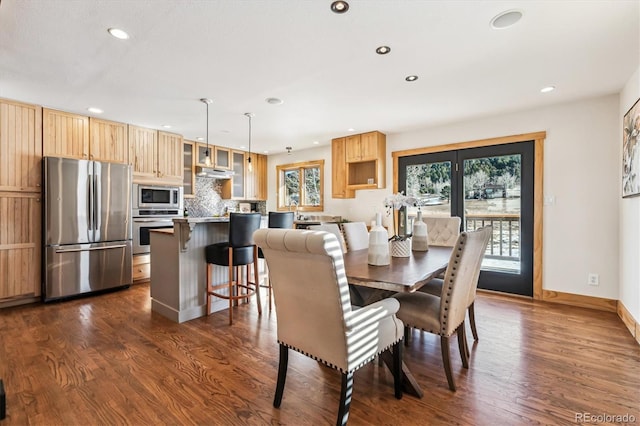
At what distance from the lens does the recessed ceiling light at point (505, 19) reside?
192 cm

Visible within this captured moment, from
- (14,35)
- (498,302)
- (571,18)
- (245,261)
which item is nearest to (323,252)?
(245,261)

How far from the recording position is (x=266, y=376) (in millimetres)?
2082

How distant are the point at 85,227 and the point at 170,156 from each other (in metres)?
1.66

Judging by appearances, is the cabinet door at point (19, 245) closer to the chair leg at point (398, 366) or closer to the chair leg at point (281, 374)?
the chair leg at point (281, 374)

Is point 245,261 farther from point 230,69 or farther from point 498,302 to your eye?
point 498,302

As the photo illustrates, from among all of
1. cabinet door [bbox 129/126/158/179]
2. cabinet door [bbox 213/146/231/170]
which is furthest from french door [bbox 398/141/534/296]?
cabinet door [bbox 129/126/158/179]

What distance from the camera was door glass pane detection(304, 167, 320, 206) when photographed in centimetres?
623

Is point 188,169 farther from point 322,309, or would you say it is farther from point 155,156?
point 322,309

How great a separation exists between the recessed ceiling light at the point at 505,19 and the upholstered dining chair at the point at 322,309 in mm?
1837

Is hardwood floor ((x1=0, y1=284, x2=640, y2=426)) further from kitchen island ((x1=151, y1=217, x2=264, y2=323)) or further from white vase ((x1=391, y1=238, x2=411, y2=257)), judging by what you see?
white vase ((x1=391, y1=238, x2=411, y2=257))

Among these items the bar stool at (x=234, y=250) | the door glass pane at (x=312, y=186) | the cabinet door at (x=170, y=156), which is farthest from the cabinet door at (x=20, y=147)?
the door glass pane at (x=312, y=186)

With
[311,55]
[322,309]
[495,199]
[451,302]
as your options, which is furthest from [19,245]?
[495,199]

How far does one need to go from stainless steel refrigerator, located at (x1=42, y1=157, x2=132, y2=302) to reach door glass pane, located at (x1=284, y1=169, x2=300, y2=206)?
3108 millimetres

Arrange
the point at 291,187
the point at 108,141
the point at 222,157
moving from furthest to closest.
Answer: the point at 291,187
the point at 222,157
the point at 108,141
